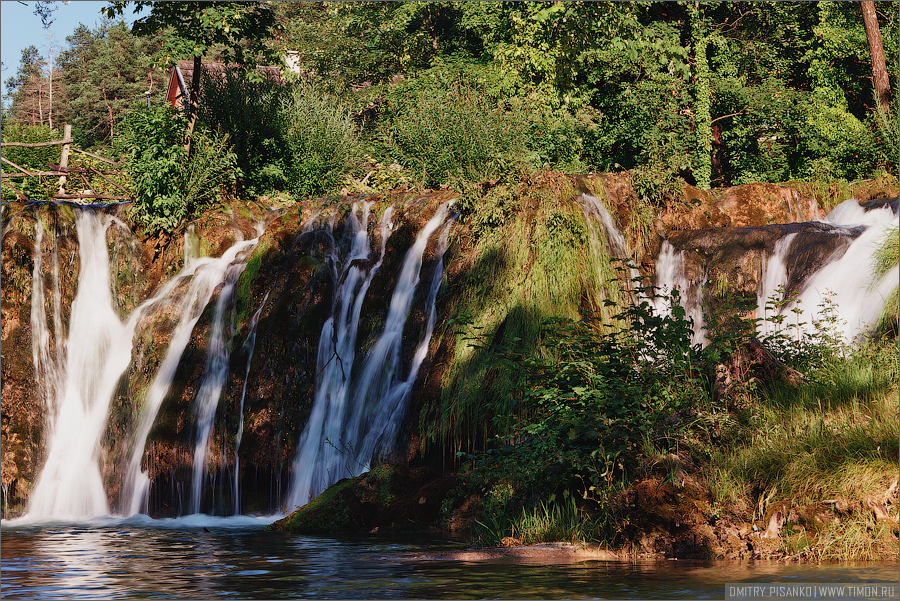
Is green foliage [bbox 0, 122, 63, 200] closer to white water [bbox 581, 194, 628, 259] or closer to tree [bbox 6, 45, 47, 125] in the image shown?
white water [bbox 581, 194, 628, 259]

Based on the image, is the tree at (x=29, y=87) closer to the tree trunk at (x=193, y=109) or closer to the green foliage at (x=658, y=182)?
the tree trunk at (x=193, y=109)

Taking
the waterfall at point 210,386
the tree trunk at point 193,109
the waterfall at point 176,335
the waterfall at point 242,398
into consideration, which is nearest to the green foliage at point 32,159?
the tree trunk at point 193,109

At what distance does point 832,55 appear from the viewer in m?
24.5

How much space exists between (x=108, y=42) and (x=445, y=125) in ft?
173

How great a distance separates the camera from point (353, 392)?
12.5m

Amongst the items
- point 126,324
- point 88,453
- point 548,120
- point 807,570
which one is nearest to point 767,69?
point 548,120

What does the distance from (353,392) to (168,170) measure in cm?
736

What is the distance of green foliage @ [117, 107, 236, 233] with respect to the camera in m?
17.2

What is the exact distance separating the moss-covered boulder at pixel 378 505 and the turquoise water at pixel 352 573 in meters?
0.55

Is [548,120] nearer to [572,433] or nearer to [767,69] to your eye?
[767,69]

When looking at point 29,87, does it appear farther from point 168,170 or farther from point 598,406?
point 598,406

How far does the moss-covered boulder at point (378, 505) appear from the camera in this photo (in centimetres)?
982

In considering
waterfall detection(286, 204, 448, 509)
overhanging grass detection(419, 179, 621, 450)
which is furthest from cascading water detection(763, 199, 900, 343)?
waterfall detection(286, 204, 448, 509)

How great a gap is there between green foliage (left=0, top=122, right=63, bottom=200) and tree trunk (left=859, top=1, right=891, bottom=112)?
19.8 meters
